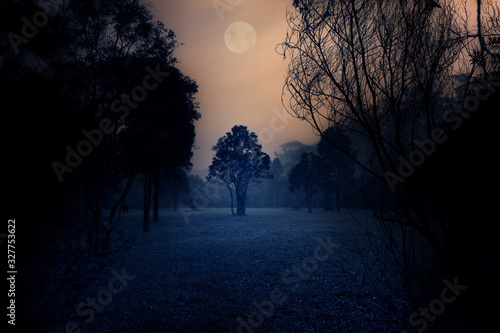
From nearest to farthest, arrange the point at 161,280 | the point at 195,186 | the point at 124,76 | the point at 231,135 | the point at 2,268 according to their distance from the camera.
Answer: the point at 2,268 → the point at 161,280 → the point at 124,76 → the point at 231,135 → the point at 195,186

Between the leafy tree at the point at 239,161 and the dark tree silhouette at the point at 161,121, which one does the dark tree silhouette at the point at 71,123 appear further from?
the leafy tree at the point at 239,161

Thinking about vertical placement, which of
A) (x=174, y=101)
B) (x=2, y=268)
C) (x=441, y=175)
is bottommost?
(x=2, y=268)

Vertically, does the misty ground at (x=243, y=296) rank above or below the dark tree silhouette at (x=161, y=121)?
below

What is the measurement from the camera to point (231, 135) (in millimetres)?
39312

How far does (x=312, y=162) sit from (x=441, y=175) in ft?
145

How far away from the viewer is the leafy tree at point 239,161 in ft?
126

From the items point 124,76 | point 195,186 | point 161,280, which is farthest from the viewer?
point 195,186

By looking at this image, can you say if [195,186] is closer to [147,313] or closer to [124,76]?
[124,76]

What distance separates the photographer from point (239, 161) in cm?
3869

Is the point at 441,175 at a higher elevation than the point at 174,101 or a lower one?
lower

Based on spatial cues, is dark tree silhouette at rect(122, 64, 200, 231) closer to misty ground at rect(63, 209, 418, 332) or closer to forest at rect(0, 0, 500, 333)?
forest at rect(0, 0, 500, 333)

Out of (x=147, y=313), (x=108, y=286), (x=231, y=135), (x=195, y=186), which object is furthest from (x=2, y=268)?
(x=195, y=186)

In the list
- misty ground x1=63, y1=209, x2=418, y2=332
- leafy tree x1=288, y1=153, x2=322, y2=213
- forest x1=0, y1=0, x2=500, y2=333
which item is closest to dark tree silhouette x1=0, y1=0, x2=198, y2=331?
forest x1=0, y1=0, x2=500, y2=333

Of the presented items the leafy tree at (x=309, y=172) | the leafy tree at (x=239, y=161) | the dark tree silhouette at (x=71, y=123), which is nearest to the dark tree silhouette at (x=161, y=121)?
the dark tree silhouette at (x=71, y=123)
